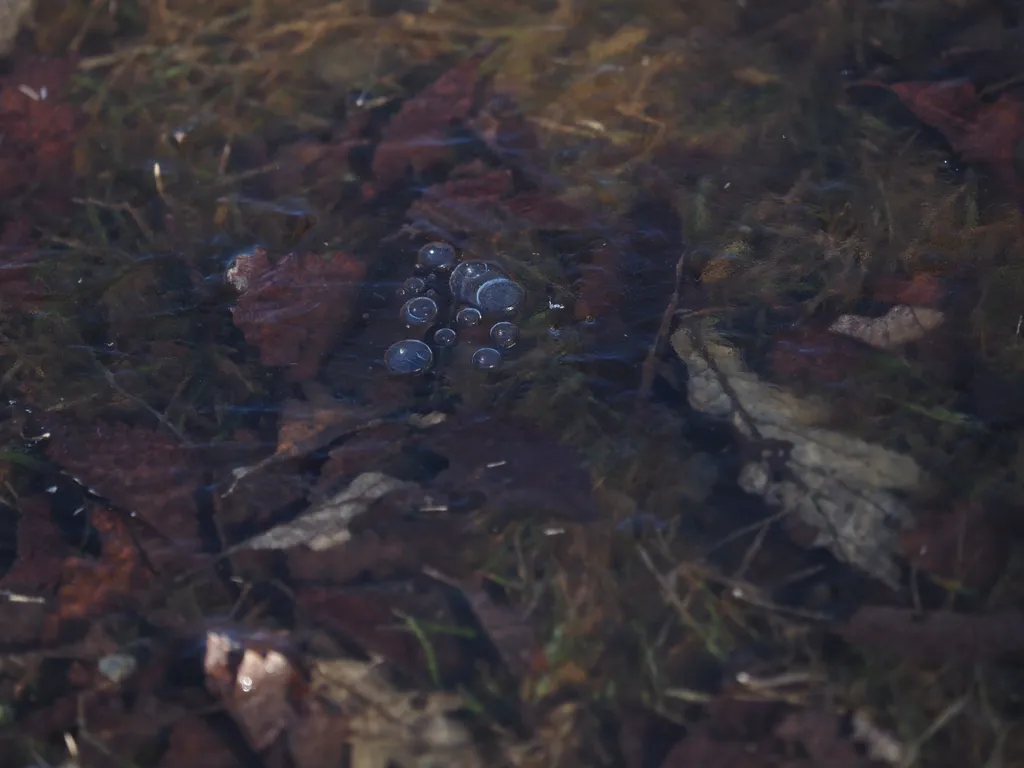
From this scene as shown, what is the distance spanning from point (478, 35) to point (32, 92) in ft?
5.47

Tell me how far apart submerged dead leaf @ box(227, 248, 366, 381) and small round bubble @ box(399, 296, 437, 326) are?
→ 0.54 feet

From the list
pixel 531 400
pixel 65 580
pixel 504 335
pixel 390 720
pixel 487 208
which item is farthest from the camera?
pixel 487 208

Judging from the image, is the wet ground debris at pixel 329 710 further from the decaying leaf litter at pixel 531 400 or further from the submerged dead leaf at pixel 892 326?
the submerged dead leaf at pixel 892 326

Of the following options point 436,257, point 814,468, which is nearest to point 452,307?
point 436,257

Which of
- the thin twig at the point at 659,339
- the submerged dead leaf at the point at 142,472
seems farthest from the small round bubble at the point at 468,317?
the submerged dead leaf at the point at 142,472

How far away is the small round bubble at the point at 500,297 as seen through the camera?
2.75 metres

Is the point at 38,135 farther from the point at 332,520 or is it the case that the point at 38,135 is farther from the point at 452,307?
the point at 332,520

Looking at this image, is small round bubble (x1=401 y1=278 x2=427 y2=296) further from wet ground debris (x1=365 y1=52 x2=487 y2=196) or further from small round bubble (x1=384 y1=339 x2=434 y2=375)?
wet ground debris (x1=365 y1=52 x2=487 y2=196)

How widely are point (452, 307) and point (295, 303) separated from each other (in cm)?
47

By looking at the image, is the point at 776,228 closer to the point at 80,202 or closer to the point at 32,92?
the point at 80,202

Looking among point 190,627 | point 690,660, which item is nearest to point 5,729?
point 190,627

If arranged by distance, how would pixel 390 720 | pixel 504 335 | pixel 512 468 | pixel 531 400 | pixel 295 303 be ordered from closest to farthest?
pixel 390 720
pixel 512 468
pixel 531 400
pixel 504 335
pixel 295 303

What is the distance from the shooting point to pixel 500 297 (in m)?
2.75

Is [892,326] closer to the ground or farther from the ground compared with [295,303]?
closer to the ground
